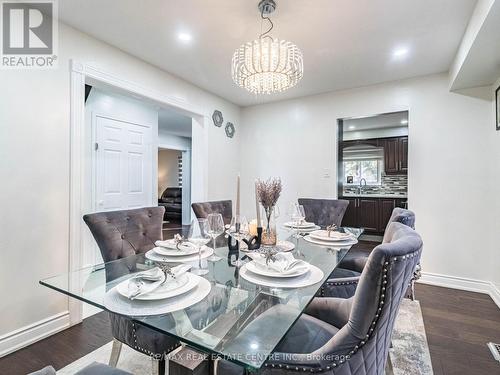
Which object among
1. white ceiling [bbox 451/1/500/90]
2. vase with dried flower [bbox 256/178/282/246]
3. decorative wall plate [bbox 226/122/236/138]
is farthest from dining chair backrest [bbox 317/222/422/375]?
decorative wall plate [bbox 226/122/236/138]

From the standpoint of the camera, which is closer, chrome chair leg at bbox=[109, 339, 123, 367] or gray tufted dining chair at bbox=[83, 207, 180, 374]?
gray tufted dining chair at bbox=[83, 207, 180, 374]

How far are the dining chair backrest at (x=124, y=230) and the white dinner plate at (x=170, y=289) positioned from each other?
28.0 inches

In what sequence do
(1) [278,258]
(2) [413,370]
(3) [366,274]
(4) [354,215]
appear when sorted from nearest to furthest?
(3) [366,274]
(1) [278,258]
(2) [413,370]
(4) [354,215]

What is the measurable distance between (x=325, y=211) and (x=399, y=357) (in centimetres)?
147

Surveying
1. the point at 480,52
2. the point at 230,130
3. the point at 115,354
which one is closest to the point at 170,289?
the point at 115,354

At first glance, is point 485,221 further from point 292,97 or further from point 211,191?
point 211,191

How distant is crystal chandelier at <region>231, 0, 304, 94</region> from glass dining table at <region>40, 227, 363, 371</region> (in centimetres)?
142

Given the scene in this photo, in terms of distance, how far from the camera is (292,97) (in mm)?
4020

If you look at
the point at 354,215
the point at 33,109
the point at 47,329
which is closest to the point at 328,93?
the point at 354,215

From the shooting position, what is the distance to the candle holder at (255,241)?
173 centimetres

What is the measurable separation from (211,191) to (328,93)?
88.9 inches

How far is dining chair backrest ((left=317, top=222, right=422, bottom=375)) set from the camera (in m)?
0.80

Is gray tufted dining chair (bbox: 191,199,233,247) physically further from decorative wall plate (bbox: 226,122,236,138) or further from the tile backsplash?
the tile backsplash

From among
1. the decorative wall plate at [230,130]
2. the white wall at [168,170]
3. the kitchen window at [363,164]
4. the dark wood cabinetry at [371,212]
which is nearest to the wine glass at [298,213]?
the decorative wall plate at [230,130]
